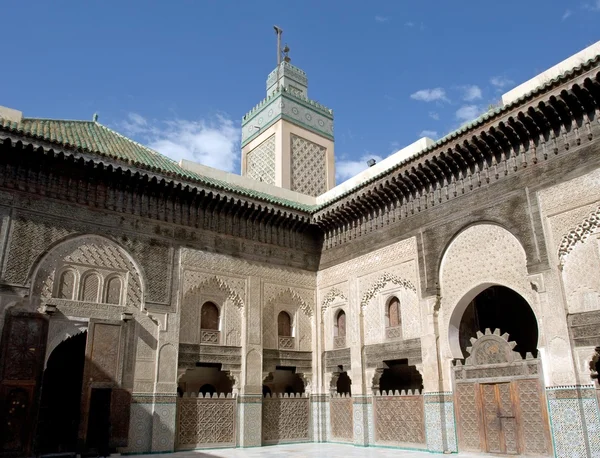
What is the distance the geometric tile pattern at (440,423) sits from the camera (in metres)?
7.56

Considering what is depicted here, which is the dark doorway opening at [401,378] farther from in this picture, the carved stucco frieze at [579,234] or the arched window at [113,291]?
the arched window at [113,291]

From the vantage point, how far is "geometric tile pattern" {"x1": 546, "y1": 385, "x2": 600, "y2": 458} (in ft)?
19.5

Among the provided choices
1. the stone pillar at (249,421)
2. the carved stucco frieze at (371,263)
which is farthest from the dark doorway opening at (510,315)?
the stone pillar at (249,421)

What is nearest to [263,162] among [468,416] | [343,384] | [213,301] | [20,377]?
[213,301]

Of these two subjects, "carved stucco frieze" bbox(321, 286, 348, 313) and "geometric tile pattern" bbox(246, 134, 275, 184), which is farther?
"geometric tile pattern" bbox(246, 134, 275, 184)

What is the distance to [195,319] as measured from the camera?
8938mm

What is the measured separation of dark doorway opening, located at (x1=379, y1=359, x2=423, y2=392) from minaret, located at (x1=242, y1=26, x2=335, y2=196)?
16.2 ft


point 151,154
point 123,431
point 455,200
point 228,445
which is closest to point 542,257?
point 455,200

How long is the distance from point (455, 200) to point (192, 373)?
5868mm

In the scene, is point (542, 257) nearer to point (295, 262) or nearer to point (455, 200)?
point (455, 200)

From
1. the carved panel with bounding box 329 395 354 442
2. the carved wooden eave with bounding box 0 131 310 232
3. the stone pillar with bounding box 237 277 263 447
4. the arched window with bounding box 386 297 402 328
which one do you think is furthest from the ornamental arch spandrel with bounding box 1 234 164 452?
the arched window with bounding box 386 297 402 328

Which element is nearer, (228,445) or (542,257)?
(542,257)

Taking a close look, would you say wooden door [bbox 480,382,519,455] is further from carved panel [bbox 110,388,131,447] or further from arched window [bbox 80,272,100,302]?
arched window [bbox 80,272,100,302]

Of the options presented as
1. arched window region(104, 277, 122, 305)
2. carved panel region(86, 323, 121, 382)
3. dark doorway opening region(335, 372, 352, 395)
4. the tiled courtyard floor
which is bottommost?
the tiled courtyard floor
